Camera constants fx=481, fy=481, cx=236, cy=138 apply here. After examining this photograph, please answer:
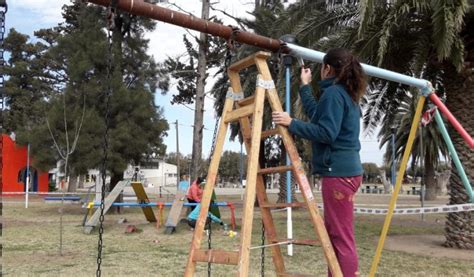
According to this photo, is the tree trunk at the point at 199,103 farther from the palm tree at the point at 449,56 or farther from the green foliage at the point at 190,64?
the palm tree at the point at 449,56

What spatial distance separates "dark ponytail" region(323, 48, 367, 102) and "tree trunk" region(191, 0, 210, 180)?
45.3 feet

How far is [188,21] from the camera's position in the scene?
3.85 m

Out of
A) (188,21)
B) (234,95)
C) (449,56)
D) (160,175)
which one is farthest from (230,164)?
(188,21)

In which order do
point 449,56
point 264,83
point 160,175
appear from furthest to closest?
1. point 160,175
2. point 449,56
3. point 264,83

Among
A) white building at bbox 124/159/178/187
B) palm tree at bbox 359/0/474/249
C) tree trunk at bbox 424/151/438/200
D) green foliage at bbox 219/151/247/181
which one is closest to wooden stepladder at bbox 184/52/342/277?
palm tree at bbox 359/0/474/249

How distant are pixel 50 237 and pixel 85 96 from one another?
28.7 ft

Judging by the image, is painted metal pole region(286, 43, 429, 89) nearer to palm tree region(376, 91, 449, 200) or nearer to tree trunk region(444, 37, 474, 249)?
tree trunk region(444, 37, 474, 249)

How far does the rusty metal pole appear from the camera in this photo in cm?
351

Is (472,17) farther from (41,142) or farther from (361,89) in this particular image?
(41,142)

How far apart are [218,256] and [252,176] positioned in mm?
639

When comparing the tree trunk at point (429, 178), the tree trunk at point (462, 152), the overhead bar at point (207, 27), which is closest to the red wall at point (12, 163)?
the tree trunk at point (429, 178)

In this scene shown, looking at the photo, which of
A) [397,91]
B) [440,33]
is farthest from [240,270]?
[397,91]

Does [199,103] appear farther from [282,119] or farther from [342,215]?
[342,215]

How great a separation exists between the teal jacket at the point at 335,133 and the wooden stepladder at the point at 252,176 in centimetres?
26
